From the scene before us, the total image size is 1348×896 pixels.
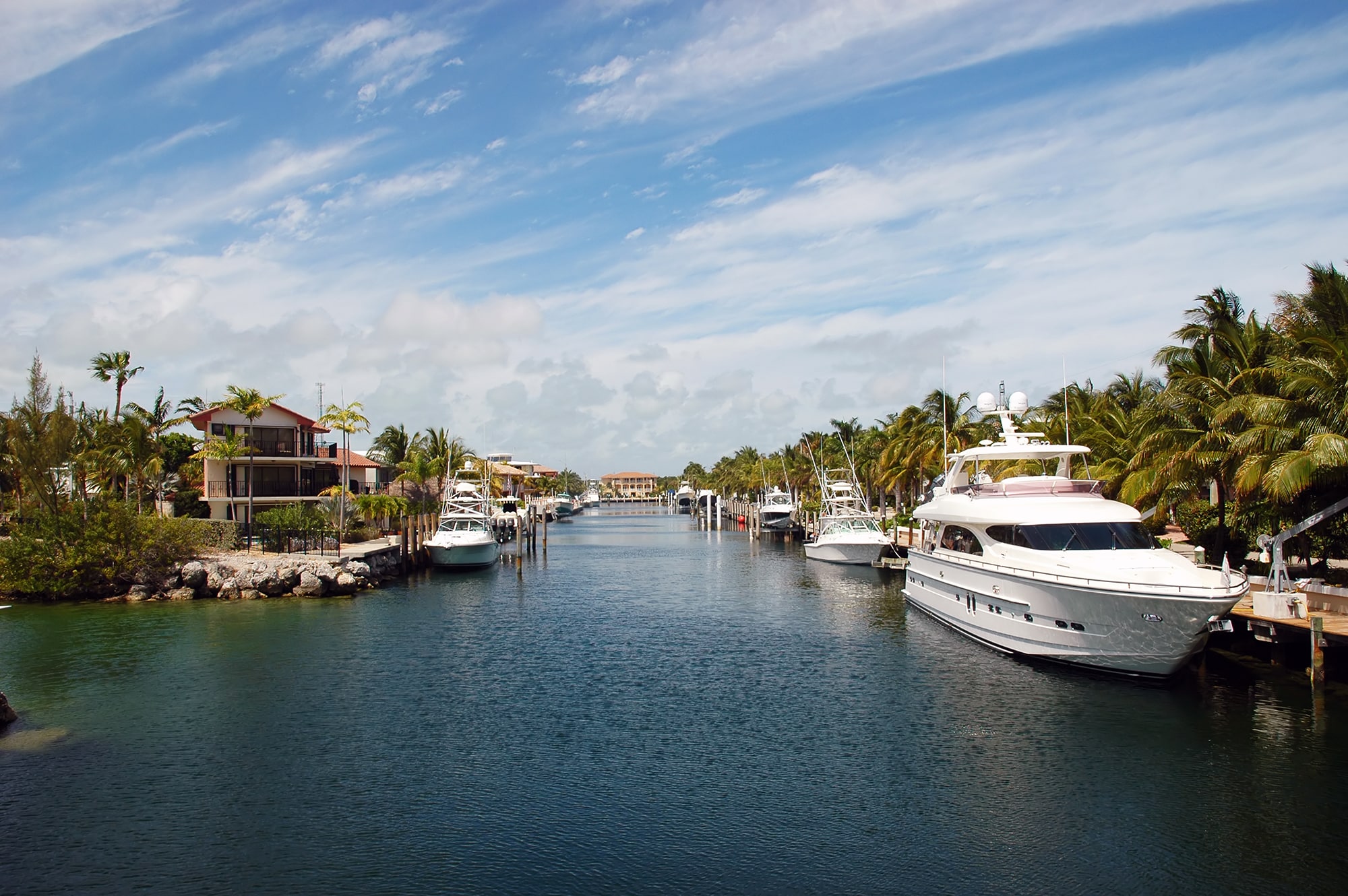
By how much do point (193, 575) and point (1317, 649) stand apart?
4214 centimetres

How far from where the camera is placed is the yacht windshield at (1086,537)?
80.8 ft

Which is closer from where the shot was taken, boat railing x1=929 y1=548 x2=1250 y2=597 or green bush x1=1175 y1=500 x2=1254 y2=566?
boat railing x1=929 y1=548 x2=1250 y2=597

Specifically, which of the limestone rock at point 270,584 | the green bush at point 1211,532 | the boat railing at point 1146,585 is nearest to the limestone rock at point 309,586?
the limestone rock at point 270,584

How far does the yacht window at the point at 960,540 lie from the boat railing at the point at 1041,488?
1500 millimetres

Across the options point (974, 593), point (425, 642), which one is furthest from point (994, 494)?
point (425, 642)

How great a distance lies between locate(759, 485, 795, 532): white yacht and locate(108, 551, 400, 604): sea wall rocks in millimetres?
58311

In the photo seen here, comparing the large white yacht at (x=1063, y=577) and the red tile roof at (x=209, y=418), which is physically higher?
the red tile roof at (x=209, y=418)

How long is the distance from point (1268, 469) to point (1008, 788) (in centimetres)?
1405

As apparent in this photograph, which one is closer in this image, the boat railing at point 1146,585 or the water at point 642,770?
the water at point 642,770

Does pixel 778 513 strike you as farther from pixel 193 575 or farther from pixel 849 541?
pixel 193 575

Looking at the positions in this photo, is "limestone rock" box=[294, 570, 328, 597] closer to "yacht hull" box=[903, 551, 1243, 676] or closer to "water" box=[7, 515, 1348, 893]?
"water" box=[7, 515, 1348, 893]

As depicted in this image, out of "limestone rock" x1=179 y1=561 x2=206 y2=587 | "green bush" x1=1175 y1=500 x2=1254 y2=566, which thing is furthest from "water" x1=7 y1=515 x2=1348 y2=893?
"green bush" x1=1175 y1=500 x2=1254 y2=566

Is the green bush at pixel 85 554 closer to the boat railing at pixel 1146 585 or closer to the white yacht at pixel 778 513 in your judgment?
the boat railing at pixel 1146 585

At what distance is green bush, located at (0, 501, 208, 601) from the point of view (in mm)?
38562
